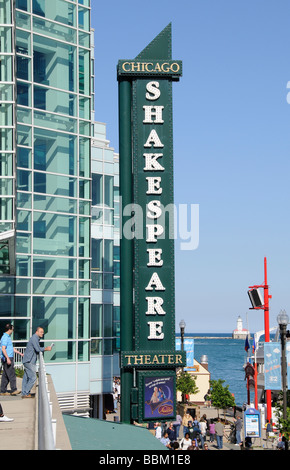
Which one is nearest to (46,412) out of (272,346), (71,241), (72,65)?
(71,241)

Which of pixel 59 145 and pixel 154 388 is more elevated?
pixel 59 145

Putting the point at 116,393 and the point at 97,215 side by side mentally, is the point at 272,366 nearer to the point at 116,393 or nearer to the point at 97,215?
the point at 97,215

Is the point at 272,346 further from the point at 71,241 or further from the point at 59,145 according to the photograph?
the point at 59,145

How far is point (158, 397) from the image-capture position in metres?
34.3

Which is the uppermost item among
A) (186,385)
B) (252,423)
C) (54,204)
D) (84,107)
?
(84,107)

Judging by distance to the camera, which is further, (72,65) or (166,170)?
(72,65)

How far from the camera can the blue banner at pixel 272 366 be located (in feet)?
134

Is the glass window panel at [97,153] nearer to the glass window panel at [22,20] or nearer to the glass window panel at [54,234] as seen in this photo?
the glass window panel at [54,234]

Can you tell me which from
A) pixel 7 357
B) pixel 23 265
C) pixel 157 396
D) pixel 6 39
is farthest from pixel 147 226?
pixel 7 357

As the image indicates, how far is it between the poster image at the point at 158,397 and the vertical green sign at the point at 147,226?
73mm

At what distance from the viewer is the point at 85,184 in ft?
125

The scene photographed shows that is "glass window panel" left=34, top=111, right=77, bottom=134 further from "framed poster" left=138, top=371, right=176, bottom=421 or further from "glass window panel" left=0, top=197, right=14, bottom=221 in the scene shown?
"framed poster" left=138, top=371, right=176, bottom=421

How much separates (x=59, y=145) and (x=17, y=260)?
694 cm

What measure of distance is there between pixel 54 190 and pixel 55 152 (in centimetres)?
211
